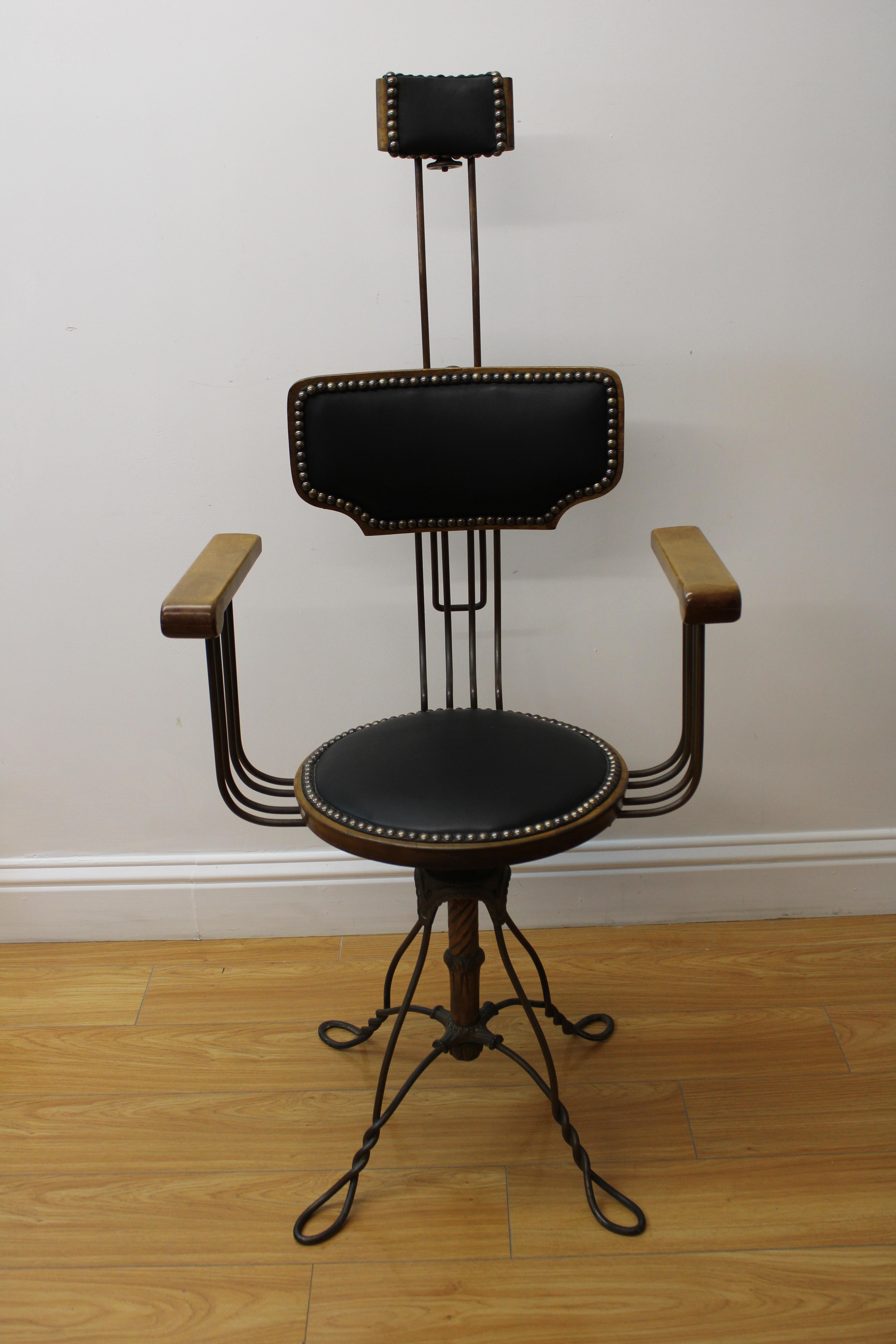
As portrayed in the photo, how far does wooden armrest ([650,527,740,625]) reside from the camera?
1100 millimetres

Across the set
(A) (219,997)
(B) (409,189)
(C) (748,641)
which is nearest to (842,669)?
(C) (748,641)

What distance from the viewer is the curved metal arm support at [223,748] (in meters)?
1.21

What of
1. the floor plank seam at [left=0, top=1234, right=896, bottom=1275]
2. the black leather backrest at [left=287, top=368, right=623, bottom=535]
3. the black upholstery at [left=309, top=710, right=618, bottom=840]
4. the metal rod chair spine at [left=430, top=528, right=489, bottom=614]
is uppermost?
the black leather backrest at [left=287, top=368, right=623, bottom=535]

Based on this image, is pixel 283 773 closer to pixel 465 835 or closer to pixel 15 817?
pixel 15 817

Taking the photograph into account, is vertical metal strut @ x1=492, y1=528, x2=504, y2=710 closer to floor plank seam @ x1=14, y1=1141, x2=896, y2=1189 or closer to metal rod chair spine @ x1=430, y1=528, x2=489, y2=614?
metal rod chair spine @ x1=430, y1=528, x2=489, y2=614

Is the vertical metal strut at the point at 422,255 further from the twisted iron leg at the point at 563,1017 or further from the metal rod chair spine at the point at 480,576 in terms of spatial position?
the twisted iron leg at the point at 563,1017

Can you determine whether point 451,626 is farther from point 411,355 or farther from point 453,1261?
point 453,1261

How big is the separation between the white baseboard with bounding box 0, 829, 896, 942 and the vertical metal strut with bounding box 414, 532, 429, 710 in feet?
1.45

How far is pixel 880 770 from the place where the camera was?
182cm

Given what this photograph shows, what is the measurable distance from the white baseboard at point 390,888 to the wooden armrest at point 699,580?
28.3 inches

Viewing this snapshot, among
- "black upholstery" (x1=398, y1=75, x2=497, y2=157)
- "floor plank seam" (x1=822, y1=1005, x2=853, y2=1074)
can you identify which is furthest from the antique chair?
"floor plank seam" (x1=822, y1=1005, x2=853, y2=1074)

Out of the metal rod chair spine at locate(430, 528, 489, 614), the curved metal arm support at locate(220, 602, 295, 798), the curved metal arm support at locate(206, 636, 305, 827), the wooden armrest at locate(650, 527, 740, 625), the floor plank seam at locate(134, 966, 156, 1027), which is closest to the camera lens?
the wooden armrest at locate(650, 527, 740, 625)

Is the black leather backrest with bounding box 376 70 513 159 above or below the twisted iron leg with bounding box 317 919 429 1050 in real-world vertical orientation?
above

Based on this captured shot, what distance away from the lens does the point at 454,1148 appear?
1396mm
